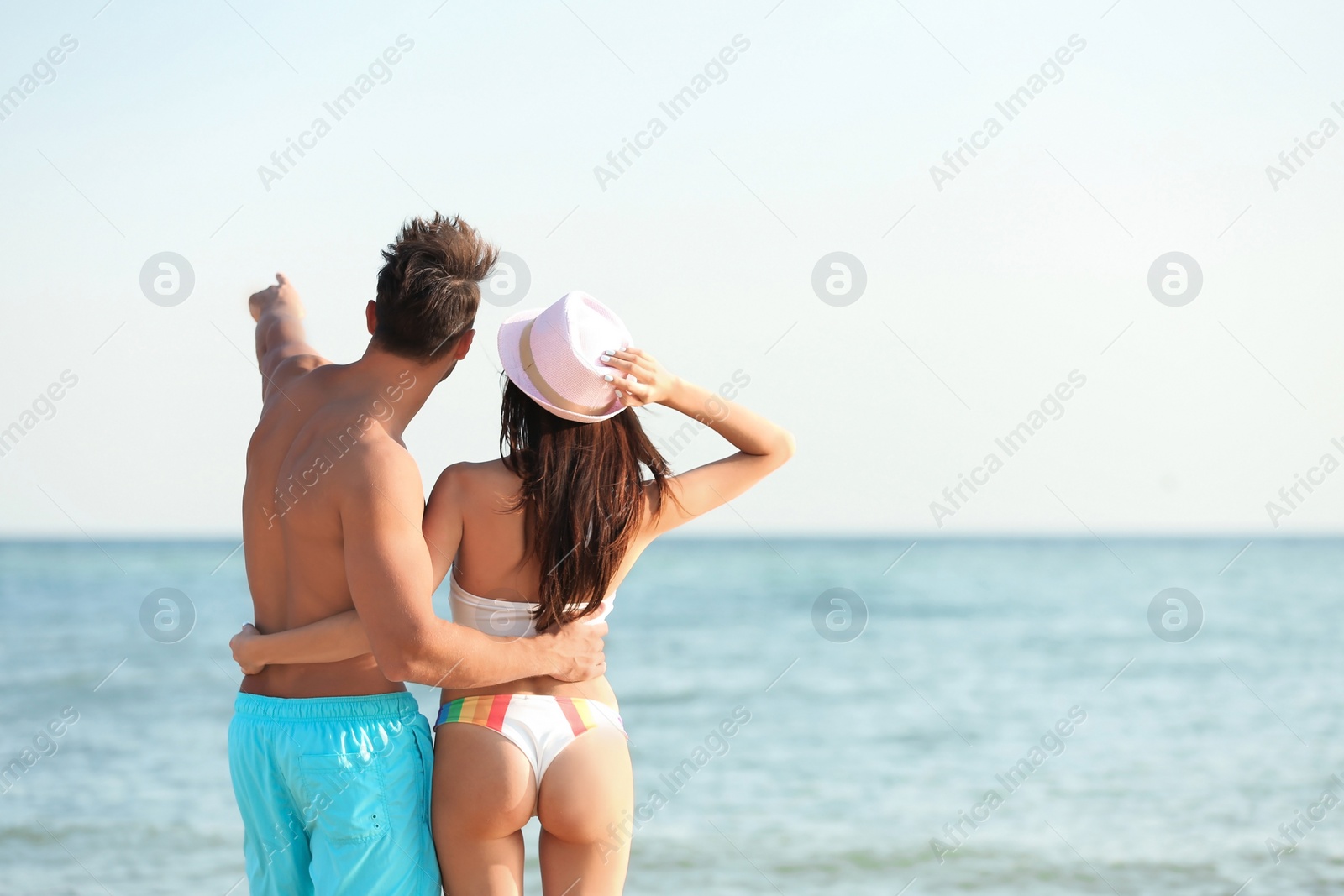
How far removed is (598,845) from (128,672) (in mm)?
11292

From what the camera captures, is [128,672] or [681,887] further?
[128,672]

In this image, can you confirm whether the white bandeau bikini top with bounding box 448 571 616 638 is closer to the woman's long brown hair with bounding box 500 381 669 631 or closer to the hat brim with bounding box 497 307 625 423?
the woman's long brown hair with bounding box 500 381 669 631

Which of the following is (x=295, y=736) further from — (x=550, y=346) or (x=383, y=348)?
(x=550, y=346)

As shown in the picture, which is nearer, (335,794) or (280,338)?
(335,794)

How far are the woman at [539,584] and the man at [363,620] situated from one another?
74 mm

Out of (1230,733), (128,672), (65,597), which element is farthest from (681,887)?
(65,597)

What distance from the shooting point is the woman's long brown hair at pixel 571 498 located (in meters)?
2.14

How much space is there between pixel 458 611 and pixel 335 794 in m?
0.43

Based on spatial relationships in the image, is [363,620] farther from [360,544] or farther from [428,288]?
[428,288]

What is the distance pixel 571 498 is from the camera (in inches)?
84.7

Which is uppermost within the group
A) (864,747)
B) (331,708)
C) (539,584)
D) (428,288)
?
(428,288)

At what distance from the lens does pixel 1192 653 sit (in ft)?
45.9

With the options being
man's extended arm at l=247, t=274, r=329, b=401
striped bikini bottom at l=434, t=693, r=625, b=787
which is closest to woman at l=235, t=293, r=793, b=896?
striped bikini bottom at l=434, t=693, r=625, b=787

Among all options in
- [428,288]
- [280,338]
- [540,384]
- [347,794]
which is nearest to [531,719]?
[347,794]
